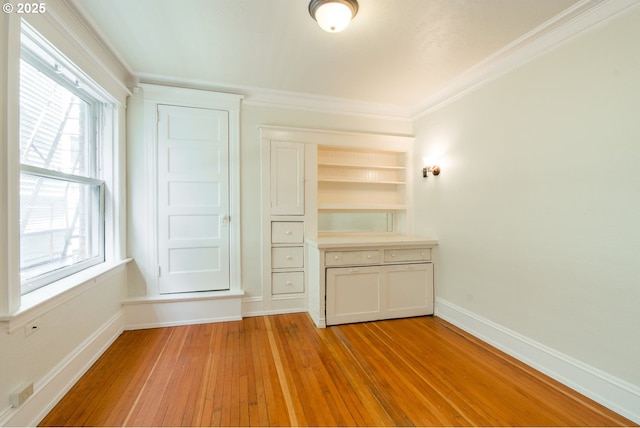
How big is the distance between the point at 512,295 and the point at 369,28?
2429 mm

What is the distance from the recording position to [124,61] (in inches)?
96.8

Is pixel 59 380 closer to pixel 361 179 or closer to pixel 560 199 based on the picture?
pixel 361 179

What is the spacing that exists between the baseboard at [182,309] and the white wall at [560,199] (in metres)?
2.43

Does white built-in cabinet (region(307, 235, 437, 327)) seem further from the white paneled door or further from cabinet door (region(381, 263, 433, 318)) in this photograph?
the white paneled door

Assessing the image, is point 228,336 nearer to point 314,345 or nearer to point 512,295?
point 314,345

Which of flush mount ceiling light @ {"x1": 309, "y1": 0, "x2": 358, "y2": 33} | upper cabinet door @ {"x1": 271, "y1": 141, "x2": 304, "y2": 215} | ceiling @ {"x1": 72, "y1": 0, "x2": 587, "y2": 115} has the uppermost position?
ceiling @ {"x1": 72, "y1": 0, "x2": 587, "y2": 115}

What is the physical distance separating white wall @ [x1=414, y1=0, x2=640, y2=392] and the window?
11.0 feet

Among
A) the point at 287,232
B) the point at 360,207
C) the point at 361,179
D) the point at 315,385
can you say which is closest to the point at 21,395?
the point at 315,385

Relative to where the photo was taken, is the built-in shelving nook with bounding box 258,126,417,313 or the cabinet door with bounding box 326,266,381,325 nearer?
the cabinet door with bounding box 326,266,381,325

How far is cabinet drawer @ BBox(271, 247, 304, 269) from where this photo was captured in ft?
10.4

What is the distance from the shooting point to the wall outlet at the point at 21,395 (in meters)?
1.37

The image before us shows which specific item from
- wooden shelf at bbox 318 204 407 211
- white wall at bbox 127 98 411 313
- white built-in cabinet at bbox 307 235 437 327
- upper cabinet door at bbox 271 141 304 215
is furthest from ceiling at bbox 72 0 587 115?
white built-in cabinet at bbox 307 235 437 327

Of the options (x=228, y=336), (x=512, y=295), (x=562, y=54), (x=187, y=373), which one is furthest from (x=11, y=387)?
(x=562, y=54)

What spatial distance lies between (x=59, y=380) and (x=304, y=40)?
289 cm
